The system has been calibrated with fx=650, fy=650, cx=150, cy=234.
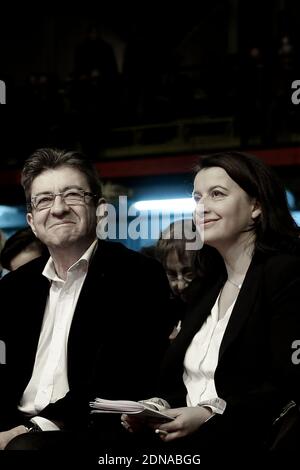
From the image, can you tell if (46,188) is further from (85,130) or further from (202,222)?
(85,130)

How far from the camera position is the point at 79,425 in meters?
1.94

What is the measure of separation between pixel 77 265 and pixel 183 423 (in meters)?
0.69

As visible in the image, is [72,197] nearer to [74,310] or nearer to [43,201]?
[43,201]

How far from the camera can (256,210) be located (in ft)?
6.31

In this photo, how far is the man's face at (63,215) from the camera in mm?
2098

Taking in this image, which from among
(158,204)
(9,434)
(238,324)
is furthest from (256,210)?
(158,204)

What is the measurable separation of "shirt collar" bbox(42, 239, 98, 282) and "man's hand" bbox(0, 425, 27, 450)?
19.5 inches

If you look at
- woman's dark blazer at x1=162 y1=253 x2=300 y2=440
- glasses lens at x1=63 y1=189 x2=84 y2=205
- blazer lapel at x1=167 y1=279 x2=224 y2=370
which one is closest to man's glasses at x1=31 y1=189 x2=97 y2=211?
glasses lens at x1=63 y1=189 x2=84 y2=205

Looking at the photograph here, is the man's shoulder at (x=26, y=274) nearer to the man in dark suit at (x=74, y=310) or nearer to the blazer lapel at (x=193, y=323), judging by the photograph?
the man in dark suit at (x=74, y=310)

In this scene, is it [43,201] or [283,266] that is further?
[43,201]

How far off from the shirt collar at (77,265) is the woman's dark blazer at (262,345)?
1.82 ft

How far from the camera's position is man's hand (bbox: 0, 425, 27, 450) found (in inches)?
74.9

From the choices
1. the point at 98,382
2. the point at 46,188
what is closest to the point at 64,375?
Answer: the point at 98,382
